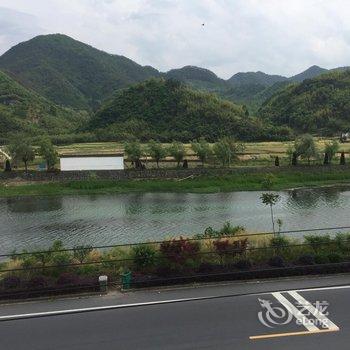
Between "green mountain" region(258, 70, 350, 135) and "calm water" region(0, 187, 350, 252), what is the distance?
72.7 metres

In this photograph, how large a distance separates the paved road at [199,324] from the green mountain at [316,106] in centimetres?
10462

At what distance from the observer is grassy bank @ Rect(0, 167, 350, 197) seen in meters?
50.2

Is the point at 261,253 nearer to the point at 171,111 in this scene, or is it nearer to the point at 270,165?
the point at 270,165

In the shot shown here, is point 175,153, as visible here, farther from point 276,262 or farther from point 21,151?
point 276,262

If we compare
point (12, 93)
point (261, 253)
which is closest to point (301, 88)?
point (12, 93)

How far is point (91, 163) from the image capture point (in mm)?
57281

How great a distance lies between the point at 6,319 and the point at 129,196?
119 ft

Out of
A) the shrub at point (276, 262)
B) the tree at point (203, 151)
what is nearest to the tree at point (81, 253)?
the shrub at point (276, 262)

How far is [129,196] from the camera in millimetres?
47938

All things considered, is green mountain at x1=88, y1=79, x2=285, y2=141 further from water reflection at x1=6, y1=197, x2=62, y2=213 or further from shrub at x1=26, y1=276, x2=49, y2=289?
shrub at x1=26, y1=276, x2=49, y2=289

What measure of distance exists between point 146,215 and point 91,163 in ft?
70.7

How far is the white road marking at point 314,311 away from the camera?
34.8ft

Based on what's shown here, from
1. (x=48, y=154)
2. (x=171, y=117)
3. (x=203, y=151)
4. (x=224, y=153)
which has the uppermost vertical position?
(x=171, y=117)

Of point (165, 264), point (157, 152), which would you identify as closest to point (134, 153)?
point (157, 152)
